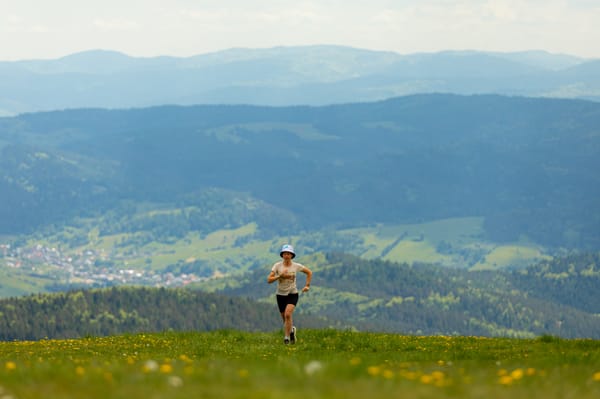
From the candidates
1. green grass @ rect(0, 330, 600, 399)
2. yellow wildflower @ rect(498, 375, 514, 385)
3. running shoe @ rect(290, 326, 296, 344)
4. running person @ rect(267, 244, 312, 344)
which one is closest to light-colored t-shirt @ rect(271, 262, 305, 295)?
running person @ rect(267, 244, 312, 344)

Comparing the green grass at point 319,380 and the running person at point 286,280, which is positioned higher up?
the green grass at point 319,380

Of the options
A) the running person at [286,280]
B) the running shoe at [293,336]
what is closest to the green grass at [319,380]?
the running person at [286,280]

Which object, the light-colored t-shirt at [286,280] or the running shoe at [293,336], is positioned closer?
the light-colored t-shirt at [286,280]

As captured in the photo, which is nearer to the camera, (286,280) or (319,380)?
(319,380)

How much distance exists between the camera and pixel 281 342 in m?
37.6

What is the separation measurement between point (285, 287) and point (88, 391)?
2099 cm

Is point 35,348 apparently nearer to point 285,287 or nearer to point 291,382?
point 285,287

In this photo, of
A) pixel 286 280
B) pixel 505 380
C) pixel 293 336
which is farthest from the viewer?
pixel 293 336

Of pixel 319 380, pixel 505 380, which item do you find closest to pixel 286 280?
pixel 505 380

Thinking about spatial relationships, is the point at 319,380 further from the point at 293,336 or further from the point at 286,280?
the point at 293,336

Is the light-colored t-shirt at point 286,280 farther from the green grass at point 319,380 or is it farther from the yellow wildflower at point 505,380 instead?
the yellow wildflower at point 505,380

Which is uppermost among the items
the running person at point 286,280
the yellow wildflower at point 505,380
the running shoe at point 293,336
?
the yellow wildflower at point 505,380

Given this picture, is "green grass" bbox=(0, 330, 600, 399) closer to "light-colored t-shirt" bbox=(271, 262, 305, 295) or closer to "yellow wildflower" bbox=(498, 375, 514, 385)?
"yellow wildflower" bbox=(498, 375, 514, 385)

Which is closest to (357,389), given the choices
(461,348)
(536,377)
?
(536,377)
